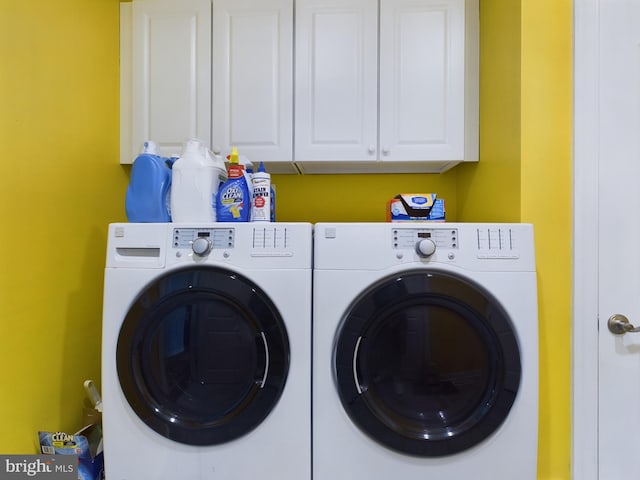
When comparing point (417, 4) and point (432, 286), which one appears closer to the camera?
point (432, 286)

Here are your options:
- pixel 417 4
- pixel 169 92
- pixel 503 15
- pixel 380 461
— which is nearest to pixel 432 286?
pixel 380 461

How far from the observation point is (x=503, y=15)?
4.08 feet

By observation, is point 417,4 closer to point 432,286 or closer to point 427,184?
point 427,184

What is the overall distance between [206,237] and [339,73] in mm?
916

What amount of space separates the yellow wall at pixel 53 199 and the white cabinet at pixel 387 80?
85 cm

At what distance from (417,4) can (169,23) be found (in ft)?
3.53

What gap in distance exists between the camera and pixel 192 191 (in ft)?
3.68

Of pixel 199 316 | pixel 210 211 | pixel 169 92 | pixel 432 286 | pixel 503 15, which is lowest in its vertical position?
pixel 199 316

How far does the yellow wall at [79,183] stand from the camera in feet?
3.54

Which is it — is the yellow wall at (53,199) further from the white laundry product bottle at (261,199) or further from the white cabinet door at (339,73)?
the white cabinet door at (339,73)
